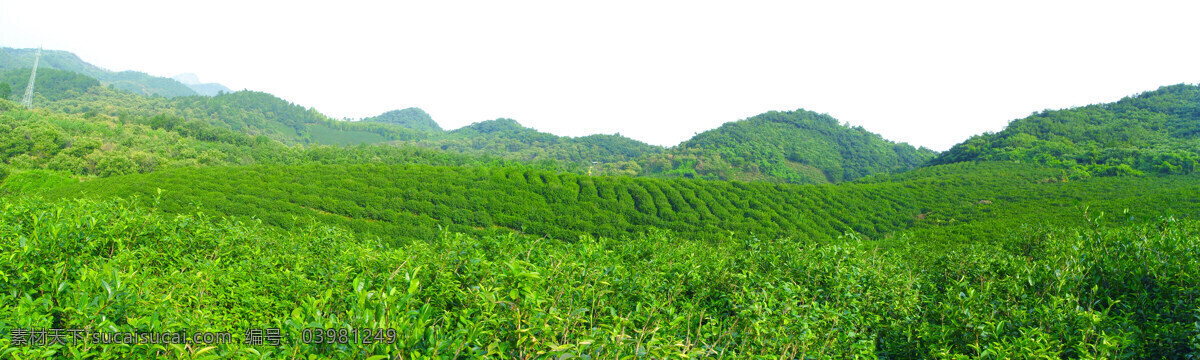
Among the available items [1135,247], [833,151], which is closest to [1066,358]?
[1135,247]

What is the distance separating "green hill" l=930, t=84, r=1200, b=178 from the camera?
34750 mm

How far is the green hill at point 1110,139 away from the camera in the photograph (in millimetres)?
34750

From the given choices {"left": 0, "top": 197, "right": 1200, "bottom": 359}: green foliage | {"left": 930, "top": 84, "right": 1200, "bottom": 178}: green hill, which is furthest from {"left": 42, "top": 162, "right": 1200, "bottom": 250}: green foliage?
{"left": 0, "top": 197, "right": 1200, "bottom": 359}: green foliage

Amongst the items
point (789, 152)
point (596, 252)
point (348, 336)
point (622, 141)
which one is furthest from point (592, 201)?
point (622, 141)

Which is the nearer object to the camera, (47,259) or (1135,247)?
(47,259)

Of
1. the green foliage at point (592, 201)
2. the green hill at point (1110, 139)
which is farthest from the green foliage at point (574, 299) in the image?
the green hill at point (1110, 139)

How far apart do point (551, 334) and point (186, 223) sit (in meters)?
5.88

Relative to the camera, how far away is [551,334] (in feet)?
8.52

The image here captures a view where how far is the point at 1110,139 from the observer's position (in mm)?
46469

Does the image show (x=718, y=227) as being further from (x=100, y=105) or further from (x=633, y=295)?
(x=100, y=105)

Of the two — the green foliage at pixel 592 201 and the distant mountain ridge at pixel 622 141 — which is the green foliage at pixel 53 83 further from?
the green foliage at pixel 592 201

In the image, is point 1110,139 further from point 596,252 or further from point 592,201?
point 596,252

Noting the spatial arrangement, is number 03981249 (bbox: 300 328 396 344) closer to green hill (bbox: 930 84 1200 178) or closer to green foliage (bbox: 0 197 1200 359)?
green foliage (bbox: 0 197 1200 359)

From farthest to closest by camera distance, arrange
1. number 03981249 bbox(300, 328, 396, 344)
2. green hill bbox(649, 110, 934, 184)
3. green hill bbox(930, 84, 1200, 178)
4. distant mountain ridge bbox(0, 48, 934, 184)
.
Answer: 1. distant mountain ridge bbox(0, 48, 934, 184)
2. green hill bbox(649, 110, 934, 184)
3. green hill bbox(930, 84, 1200, 178)
4. number 03981249 bbox(300, 328, 396, 344)
